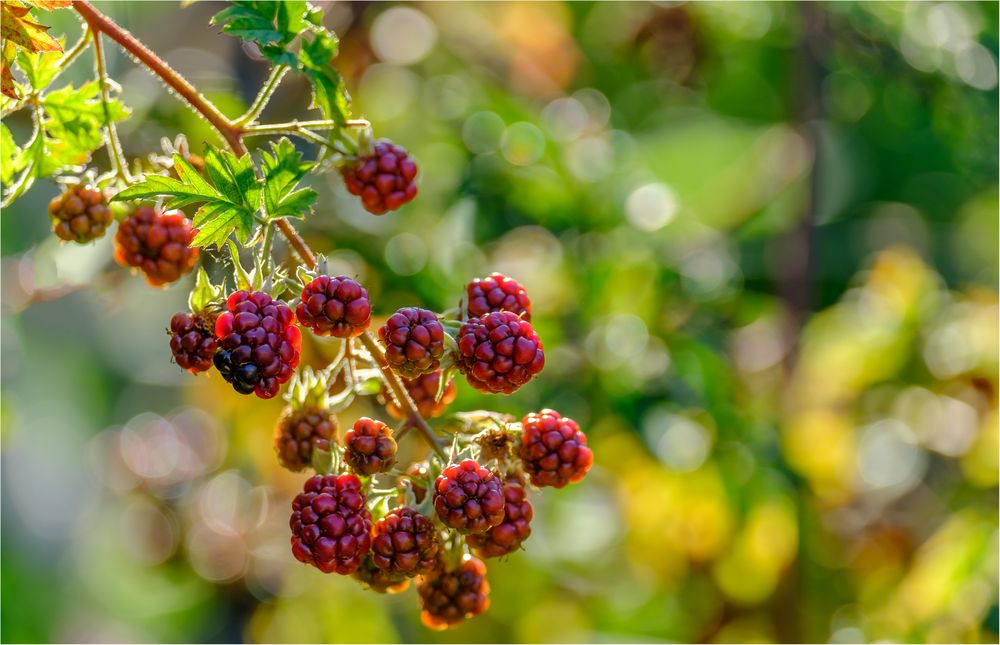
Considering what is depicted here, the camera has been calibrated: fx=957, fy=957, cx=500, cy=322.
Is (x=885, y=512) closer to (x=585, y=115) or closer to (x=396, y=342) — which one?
(x=585, y=115)

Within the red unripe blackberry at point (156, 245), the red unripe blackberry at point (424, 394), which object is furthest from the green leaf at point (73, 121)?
the red unripe blackberry at point (424, 394)

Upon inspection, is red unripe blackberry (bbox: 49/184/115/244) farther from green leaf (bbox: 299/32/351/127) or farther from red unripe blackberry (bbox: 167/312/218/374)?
green leaf (bbox: 299/32/351/127)

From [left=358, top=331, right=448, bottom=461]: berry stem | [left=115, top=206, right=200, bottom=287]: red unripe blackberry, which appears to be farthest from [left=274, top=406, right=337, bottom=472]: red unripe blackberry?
[left=115, top=206, right=200, bottom=287]: red unripe blackberry

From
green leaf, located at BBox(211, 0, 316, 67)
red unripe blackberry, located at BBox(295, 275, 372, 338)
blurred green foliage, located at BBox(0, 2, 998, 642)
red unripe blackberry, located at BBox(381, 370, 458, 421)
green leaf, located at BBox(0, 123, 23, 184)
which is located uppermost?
green leaf, located at BBox(211, 0, 316, 67)

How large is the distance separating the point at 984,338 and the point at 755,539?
991 mm

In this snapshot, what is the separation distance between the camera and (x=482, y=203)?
269 centimetres

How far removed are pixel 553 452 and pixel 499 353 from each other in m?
0.19

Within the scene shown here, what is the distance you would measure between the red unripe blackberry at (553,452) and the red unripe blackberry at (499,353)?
4.9 inches

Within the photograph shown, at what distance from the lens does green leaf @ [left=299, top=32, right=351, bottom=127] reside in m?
1.22

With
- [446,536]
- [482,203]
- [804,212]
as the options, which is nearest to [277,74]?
[446,536]

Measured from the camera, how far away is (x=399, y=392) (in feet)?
4.30

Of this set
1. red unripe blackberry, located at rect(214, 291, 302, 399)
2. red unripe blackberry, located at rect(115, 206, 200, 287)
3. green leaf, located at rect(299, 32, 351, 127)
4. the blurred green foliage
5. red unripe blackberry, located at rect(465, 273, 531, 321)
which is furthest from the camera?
the blurred green foliage

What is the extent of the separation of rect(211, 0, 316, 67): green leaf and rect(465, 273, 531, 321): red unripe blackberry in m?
0.40

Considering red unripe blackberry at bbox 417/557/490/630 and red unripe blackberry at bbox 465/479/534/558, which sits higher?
red unripe blackberry at bbox 465/479/534/558
